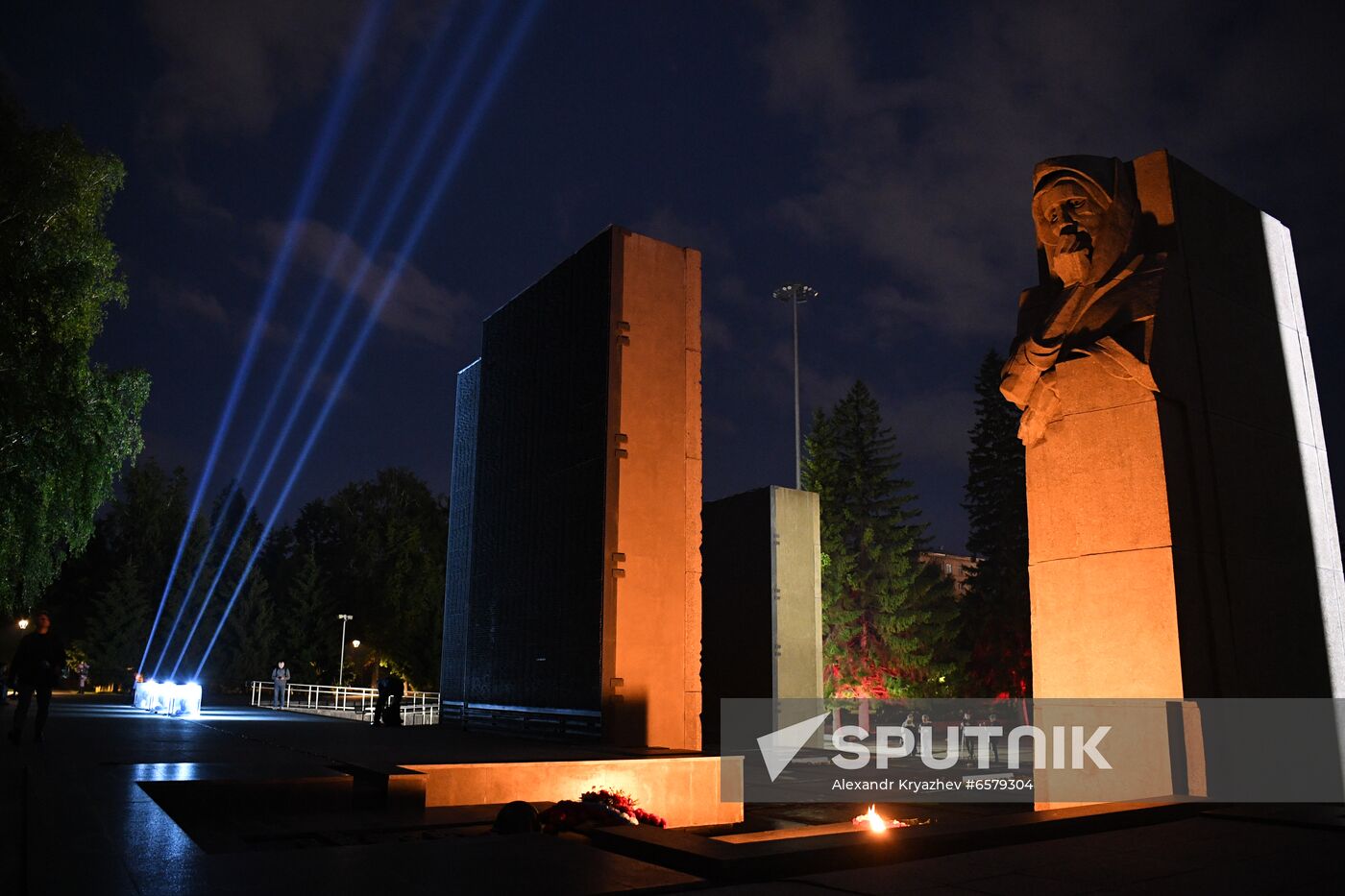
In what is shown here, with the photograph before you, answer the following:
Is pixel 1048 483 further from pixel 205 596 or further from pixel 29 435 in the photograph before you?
pixel 205 596

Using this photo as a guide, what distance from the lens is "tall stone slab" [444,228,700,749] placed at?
44.3 ft

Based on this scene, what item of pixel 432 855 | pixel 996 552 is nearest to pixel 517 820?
pixel 432 855

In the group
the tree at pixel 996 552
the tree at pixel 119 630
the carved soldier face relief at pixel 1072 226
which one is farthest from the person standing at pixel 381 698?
the tree at pixel 119 630

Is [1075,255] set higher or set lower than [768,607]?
higher

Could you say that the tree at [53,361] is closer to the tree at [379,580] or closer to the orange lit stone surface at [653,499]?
the orange lit stone surface at [653,499]

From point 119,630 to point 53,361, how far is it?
3383 centimetres

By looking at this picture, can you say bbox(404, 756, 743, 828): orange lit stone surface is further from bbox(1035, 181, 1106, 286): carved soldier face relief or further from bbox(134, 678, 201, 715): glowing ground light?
bbox(134, 678, 201, 715): glowing ground light

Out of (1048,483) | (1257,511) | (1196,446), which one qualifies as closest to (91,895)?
(1048,483)

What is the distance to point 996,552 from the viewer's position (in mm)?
43625

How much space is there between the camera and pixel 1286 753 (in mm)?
7000

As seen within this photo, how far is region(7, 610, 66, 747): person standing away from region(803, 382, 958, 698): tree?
26951 millimetres

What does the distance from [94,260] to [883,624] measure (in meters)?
28.6

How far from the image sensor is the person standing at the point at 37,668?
10.4 metres

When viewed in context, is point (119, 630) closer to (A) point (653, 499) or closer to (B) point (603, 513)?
(B) point (603, 513)
